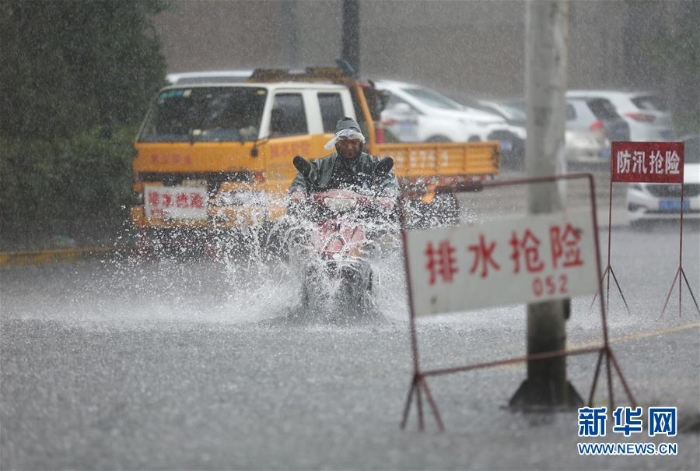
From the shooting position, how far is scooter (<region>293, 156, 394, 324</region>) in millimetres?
A: 11250

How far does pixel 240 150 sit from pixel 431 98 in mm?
11660

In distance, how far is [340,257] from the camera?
36.8 ft

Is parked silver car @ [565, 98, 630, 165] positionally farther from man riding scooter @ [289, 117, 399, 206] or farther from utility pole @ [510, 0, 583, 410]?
utility pole @ [510, 0, 583, 410]

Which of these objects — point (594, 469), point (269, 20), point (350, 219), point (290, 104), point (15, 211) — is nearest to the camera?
point (594, 469)

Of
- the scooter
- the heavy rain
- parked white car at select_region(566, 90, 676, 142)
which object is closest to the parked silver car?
parked white car at select_region(566, 90, 676, 142)

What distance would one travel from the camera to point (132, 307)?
12492mm

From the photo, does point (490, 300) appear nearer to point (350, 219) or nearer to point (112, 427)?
point (112, 427)

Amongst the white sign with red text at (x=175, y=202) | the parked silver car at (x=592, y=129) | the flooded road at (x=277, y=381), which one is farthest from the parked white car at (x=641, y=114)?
the flooded road at (x=277, y=381)

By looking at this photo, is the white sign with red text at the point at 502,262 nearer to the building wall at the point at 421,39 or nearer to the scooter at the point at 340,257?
the scooter at the point at 340,257

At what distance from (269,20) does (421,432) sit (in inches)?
1019

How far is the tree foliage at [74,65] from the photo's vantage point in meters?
17.8

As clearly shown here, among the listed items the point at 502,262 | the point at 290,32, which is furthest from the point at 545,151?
the point at 290,32

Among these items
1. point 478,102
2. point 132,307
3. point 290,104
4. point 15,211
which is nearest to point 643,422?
point 132,307

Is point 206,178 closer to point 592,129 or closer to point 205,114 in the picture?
point 205,114
